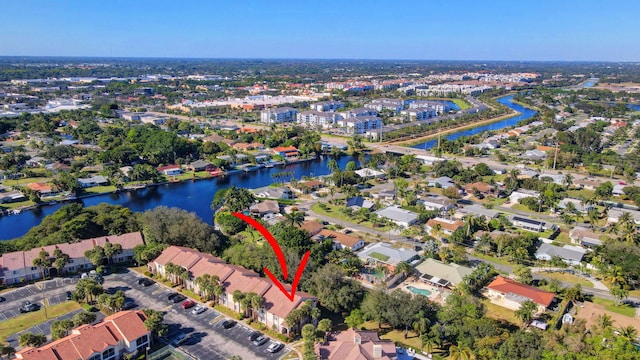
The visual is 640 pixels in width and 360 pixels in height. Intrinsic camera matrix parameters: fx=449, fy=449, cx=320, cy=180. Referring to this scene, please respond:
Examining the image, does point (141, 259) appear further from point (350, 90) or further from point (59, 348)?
point (350, 90)

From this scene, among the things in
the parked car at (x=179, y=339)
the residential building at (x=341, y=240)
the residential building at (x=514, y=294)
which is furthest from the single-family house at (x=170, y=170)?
the residential building at (x=514, y=294)


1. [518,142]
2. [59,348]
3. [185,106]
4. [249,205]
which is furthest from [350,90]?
[59,348]

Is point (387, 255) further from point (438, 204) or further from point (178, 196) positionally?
point (178, 196)

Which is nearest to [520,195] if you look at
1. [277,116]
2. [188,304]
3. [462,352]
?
[462,352]

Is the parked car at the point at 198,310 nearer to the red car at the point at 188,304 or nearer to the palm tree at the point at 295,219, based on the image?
the red car at the point at 188,304

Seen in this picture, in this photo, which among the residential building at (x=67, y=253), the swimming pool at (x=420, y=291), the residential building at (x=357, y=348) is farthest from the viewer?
the residential building at (x=67, y=253)
